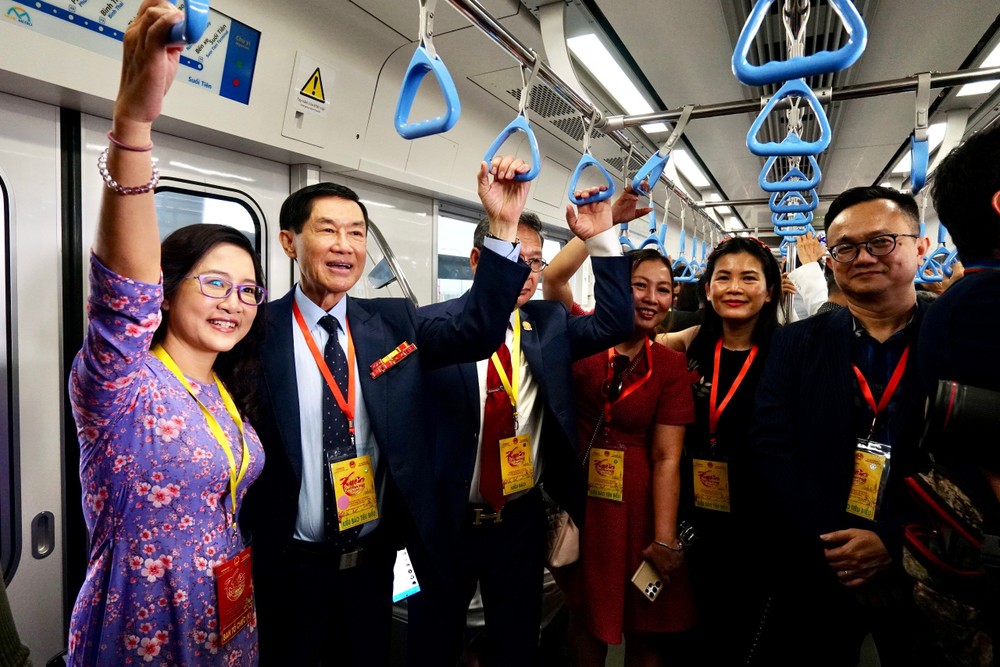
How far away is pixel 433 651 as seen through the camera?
82.9 inches

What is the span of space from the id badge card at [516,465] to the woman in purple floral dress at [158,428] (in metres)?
0.89

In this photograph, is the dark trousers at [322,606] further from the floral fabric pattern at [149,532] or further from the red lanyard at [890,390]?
the red lanyard at [890,390]

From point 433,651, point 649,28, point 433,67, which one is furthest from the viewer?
point 649,28

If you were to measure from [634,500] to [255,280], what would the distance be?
178cm

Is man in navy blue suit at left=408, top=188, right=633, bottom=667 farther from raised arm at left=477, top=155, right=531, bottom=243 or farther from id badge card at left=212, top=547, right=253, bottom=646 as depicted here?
id badge card at left=212, top=547, right=253, bottom=646

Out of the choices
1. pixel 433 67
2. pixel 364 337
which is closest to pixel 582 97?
pixel 433 67

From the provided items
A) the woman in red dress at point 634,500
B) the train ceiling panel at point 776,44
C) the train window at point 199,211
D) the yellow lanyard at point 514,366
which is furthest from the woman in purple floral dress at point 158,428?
the train ceiling panel at point 776,44

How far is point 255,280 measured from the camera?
5.65 ft

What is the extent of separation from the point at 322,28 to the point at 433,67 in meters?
1.81

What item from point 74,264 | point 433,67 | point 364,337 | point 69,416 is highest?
point 433,67

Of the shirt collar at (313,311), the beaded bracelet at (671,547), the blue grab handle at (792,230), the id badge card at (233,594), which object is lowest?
the beaded bracelet at (671,547)

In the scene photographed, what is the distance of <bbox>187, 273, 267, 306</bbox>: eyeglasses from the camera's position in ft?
5.17

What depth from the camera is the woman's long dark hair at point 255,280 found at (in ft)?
5.17

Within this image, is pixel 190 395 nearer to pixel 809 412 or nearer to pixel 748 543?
pixel 809 412
